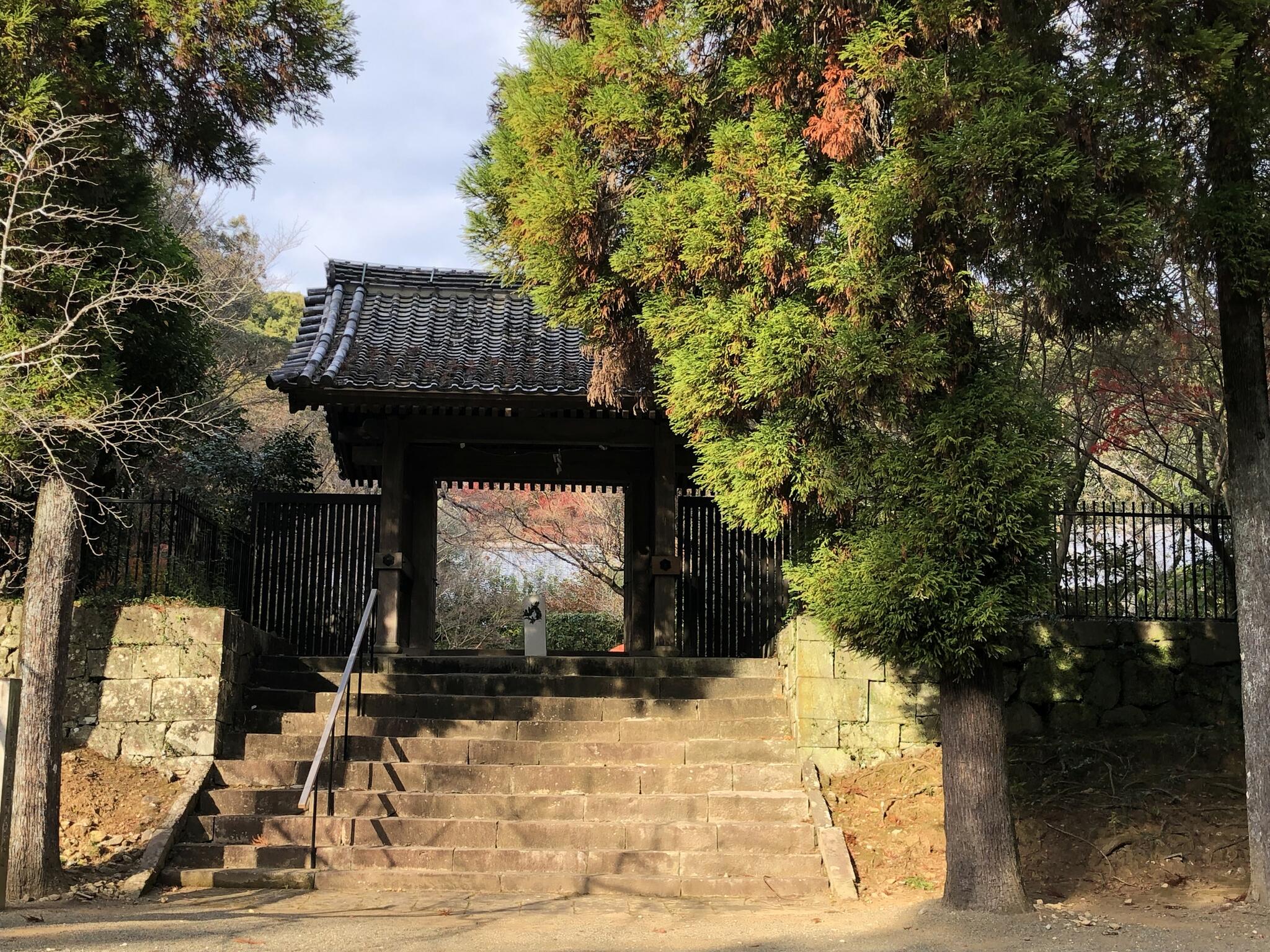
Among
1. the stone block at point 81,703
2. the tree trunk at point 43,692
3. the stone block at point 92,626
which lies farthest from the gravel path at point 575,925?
the stone block at point 92,626

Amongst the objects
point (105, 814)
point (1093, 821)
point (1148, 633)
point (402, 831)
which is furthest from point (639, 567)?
point (105, 814)

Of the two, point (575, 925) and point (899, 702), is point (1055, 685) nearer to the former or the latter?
point (899, 702)

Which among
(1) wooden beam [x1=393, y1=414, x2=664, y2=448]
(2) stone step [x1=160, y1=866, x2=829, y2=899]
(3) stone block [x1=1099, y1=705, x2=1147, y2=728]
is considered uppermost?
(1) wooden beam [x1=393, y1=414, x2=664, y2=448]

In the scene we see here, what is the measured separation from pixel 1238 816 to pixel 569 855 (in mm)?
4455

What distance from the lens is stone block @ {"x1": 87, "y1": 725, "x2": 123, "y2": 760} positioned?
26.1 feet

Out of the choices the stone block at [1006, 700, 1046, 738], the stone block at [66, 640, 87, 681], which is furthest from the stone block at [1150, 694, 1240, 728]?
the stone block at [66, 640, 87, 681]

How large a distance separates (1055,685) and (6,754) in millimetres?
7362

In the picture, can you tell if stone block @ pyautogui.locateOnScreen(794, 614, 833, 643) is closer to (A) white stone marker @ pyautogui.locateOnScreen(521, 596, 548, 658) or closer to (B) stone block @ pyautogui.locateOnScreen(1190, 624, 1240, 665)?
(B) stone block @ pyautogui.locateOnScreen(1190, 624, 1240, 665)

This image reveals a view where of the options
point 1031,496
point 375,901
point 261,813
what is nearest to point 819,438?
point 1031,496

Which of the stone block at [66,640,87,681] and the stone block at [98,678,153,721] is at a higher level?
the stone block at [66,640,87,681]

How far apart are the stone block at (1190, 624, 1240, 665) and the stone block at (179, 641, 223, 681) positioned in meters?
7.67

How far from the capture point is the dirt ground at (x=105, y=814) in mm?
6699

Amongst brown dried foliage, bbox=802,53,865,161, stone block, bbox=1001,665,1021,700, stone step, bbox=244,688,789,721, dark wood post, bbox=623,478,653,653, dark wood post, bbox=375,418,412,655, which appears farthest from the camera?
dark wood post, bbox=623,478,653,653

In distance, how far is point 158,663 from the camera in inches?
319
